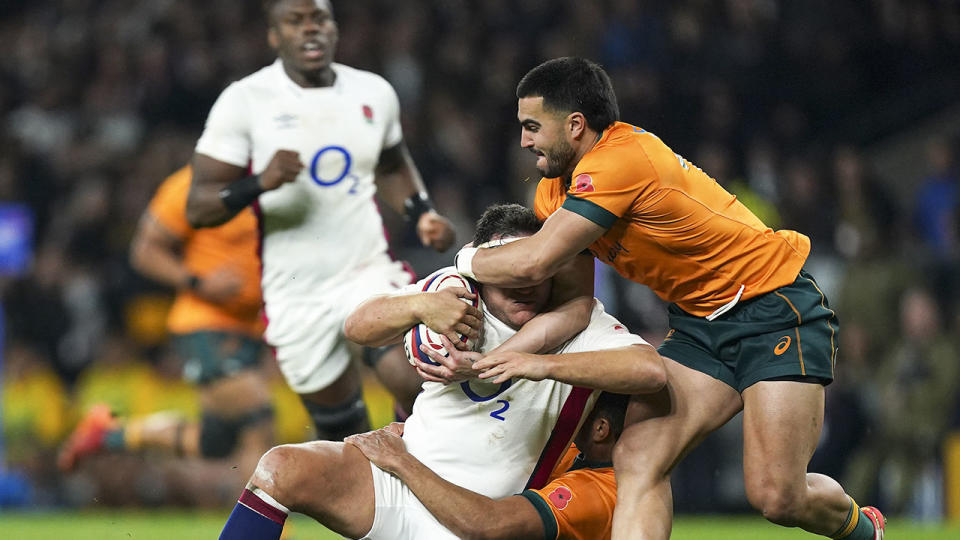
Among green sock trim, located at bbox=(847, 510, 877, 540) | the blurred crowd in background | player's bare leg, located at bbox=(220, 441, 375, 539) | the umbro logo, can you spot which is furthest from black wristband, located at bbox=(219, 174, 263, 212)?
the blurred crowd in background

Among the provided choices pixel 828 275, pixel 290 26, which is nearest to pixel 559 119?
pixel 290 26

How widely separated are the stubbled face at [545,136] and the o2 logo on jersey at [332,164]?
1.63 m

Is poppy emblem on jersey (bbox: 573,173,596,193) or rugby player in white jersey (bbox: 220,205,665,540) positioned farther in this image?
poppy emblem on jersey (bbox: 573,173,596,193)

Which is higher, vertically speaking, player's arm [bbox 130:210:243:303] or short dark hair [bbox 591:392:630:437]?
short dark hair [bbox 591:392:630:437]

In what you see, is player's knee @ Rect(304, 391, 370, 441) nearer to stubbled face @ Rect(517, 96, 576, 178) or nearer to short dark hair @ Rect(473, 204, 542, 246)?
short dark hair @ Rect(473, 204, 542, 246)

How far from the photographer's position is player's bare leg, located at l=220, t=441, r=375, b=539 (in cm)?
382

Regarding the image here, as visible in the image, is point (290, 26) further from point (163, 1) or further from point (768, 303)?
point (163, 1)

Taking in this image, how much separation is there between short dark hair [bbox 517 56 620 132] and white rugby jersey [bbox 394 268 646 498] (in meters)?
0.79

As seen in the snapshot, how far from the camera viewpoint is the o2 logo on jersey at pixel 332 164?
5.86m

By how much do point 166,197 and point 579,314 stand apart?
154 inches

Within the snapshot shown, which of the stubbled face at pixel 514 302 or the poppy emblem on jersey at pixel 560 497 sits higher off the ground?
the stubbled face at pixel 514 302

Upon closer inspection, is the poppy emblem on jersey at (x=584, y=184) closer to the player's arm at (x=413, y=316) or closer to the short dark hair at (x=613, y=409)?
the player's arm at (x=413, y=316)

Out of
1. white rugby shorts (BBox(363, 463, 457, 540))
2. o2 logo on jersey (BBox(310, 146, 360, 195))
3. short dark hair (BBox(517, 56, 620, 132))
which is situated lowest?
white rugby shorts (BBox(363, 463, 457, 540))

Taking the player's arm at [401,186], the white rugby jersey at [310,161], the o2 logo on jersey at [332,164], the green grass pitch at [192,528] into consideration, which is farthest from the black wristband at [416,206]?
the green grass pitch at [192,528]
